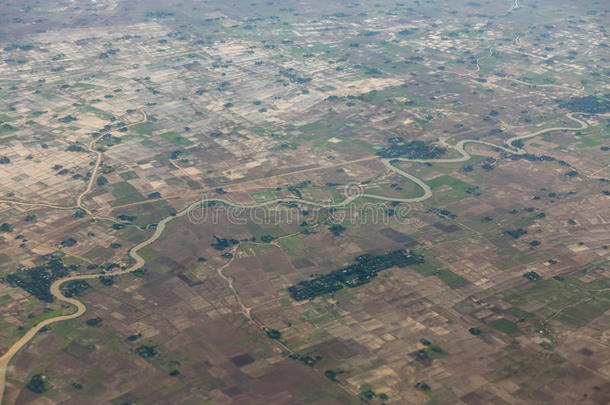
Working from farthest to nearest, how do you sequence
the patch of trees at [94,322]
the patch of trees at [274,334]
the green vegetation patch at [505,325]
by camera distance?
the patch of trees at [94,322] → the green vegetation patch at [505,325] → the patch of trees at [274,334]

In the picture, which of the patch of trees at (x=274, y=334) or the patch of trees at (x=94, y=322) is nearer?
the patch of trees at (x=274, y=334)

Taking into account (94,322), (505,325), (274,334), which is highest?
(94,322)

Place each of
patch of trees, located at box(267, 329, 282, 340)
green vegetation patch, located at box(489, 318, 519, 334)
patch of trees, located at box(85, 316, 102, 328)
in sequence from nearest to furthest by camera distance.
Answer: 1. patch of trees, located at box(267, 329, 282, 340)
2. green vegetation patch, located at box(489, 318, 519, 334)
3. patch of trees, located at box(85, 316, 102, 328)

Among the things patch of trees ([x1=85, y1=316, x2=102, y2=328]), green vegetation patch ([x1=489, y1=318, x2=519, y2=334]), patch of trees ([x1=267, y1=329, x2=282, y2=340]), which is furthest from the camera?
patch of trees ([x1=85, y1=316, x2=102, y2=328])

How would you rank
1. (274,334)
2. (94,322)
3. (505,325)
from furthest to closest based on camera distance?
(94,322) → (505,325) → (274,334)

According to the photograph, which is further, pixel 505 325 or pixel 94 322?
pixel 94 322

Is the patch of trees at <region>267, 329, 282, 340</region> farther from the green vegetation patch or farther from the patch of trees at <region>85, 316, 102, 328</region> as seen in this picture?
the green vegetation patch

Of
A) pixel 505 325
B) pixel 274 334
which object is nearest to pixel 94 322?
pixel 274 334

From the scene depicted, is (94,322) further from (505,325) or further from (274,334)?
(505,325)

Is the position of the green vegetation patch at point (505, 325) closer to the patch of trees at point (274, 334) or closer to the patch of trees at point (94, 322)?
the patch of trees at point (274, 334)

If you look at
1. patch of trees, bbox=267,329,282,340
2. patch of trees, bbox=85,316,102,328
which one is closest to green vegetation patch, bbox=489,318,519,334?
patch of trees, bbox=267,329,282,340

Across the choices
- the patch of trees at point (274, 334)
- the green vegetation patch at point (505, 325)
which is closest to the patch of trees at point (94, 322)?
the patch of trees at point (274, 334)

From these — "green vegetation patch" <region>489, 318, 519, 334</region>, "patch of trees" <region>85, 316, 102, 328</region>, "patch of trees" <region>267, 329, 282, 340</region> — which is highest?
"patch of trees" <region>85, 316, 102, 328</region>

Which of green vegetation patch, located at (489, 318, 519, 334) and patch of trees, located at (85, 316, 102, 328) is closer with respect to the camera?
green vegetation patch, located at (489, 318, 519, 334)
